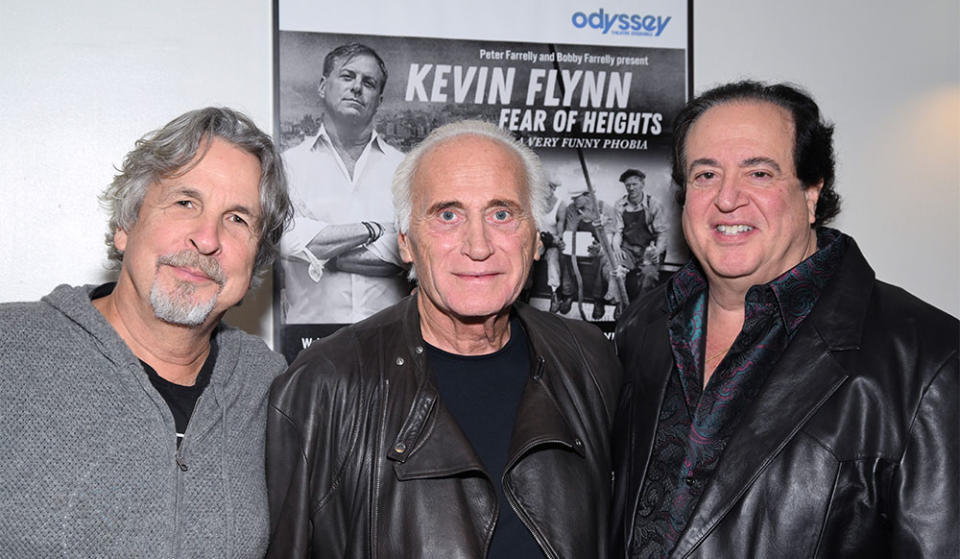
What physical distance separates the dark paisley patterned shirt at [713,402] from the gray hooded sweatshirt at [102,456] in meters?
1.02

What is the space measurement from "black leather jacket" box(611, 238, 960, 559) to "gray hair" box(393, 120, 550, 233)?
0.76 metres

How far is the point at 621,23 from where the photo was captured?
3.23m

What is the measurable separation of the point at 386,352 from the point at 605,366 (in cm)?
68

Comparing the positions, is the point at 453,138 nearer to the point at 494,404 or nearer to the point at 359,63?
the point at 494,404

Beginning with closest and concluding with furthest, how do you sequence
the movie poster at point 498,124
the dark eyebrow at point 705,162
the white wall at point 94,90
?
the dark eyebrow at point 705,162
the white wall at point 94,90
the movie poster at point 498,124

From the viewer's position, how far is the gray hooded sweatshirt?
5.67 feet

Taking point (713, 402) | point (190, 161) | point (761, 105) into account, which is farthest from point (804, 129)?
point (190, 161)

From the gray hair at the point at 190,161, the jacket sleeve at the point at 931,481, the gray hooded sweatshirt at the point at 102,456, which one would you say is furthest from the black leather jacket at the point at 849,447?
the gray hair at the point at 190,161

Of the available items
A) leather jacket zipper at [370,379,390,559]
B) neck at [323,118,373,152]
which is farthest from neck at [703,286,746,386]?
neck at [323,118,373,152]

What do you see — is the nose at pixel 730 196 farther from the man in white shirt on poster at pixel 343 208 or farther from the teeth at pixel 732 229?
the man in white shirt on poster at pixel 343 208

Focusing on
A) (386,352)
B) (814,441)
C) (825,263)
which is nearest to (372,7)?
(386,352)

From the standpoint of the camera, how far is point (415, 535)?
1853 mm

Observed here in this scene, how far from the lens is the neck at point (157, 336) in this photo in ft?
6.54

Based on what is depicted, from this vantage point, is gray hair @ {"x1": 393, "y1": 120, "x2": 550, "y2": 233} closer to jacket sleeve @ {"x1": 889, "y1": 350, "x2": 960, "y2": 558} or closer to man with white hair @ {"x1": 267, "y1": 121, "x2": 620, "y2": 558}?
man with white hair @ {"x1": 267, "y1": 121, "x2": 620, "y2": 558}
